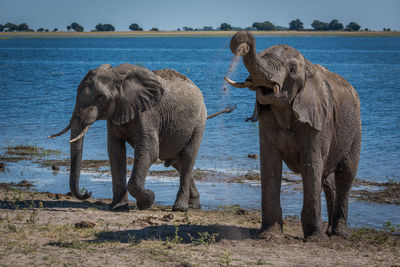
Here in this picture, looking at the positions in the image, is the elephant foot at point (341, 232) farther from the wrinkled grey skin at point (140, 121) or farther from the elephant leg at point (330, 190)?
the wrinkled grey skin at point (140, 121)

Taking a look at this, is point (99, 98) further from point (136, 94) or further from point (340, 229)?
point (340, 229)

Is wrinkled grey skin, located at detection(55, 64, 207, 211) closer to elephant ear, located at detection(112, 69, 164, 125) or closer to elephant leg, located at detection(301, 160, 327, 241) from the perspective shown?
elephant ear, located at detection(112, 69, 164, 125)

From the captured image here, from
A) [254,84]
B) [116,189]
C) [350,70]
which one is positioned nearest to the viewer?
[254,84]

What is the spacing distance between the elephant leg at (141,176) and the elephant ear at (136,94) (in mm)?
537

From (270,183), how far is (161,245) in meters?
1.50

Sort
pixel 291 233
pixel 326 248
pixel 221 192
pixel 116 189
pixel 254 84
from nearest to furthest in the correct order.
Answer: pixel 254 84, pixel 326 248, pixel 291 233, pixel 116 189, pixel 221 192

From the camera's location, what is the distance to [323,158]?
834cm

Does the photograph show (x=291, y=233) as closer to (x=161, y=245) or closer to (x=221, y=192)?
(x=161, y=245)

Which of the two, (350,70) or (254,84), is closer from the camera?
(254,84)

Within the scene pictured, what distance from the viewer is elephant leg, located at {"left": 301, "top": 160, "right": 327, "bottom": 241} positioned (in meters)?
8.20

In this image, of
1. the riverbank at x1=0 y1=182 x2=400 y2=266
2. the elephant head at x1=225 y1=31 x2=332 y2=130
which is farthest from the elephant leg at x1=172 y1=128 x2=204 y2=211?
the elephant head at x1=225 y1=31 x2=332 y2=130

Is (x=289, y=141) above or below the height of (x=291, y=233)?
above

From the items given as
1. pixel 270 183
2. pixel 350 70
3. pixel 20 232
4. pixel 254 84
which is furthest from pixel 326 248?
pixel 350 70

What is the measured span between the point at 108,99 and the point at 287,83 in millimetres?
3180
